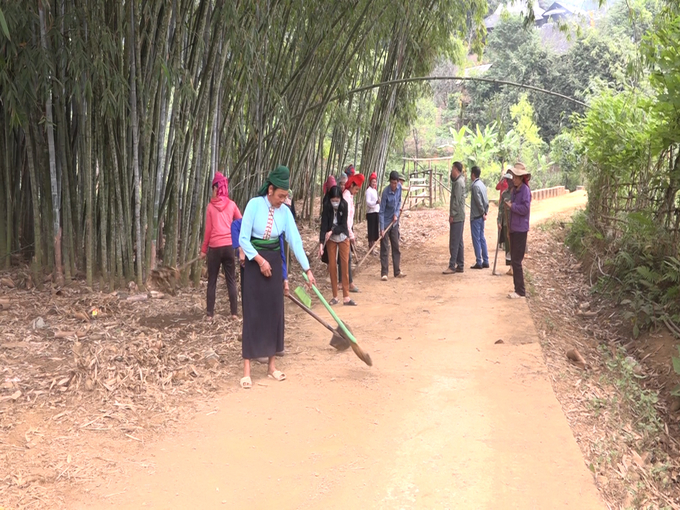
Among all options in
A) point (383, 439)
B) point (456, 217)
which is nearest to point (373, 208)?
point (456, 217)

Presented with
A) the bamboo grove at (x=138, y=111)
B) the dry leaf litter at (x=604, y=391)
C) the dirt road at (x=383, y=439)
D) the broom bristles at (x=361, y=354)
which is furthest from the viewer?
the bamboo grove at (x=138, y=111)

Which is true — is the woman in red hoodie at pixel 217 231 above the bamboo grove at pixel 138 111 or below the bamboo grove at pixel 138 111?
below

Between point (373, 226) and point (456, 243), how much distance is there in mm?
969

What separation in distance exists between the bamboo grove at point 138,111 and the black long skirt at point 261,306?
156 cm

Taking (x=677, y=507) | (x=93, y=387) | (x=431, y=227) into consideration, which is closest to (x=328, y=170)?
(x=431, y=227)

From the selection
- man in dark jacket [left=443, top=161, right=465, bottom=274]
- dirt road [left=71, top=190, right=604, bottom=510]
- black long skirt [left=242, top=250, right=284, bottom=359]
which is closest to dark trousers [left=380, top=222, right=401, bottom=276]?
man in dark jacket [left=443, top=161, right=465, bottom=274]

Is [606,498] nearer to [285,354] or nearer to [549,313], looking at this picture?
[285,354]

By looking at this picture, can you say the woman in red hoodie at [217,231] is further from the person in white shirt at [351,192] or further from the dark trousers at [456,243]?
the dark trousers at [456,243]

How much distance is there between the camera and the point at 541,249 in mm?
9422

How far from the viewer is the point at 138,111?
17.0 ft

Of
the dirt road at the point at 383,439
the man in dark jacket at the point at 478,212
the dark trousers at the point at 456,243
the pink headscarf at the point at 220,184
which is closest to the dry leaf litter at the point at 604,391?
the dirt road at the point at 383,439

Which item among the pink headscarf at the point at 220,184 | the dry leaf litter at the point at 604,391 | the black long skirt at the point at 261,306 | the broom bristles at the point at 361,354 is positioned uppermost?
the pink headscarf at the point at 220,184

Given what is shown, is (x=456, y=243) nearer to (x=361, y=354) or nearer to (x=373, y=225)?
(x=373, y=225)

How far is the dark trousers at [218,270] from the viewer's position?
16.5 feet
